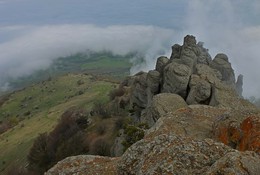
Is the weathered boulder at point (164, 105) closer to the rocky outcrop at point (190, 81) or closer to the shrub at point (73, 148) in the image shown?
the rocky outcrop at point (190, 81)

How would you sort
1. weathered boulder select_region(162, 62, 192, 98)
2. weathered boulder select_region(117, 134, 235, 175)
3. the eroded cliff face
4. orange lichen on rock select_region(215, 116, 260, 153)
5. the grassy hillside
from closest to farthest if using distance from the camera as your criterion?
the eroded cliff face → weathered boulder select_region(117, 134, 235, 175) → orange lichen on rock select_region(215, 116, 260, 153) → weathered boulder select_region(162, 62, 192, 98) → the grassy hillside

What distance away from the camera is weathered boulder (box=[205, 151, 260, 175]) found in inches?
389

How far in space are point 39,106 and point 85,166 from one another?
132 m

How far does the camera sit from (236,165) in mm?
9945

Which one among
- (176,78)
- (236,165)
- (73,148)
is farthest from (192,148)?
(73,148)

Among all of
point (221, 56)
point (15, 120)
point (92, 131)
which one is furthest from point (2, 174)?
point (15, 120)

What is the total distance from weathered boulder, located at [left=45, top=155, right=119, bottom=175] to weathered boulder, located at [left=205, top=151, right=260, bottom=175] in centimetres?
545

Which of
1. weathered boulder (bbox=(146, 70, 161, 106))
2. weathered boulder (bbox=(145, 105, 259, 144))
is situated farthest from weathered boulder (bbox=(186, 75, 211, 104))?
weathered boulder (bbox=(145, 105, 259, 144))

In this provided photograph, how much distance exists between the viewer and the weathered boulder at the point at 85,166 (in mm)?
14844

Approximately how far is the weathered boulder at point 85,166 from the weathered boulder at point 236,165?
17.9 feet

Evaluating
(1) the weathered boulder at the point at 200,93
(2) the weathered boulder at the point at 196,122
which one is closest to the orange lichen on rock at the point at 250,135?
(2) the weathered boulder at the point at 196,122

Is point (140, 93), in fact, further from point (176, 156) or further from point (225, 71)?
point (176, 156)

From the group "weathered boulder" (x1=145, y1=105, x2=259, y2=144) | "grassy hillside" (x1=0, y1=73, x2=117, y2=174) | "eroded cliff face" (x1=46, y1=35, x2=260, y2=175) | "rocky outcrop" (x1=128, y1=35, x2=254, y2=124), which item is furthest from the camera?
"grassy hillside" (x1=0, y1=73, x2=117, y2=174)

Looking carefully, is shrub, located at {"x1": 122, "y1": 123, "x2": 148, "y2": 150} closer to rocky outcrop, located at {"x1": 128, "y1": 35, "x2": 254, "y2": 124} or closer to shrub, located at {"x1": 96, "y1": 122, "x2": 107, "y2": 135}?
rocky outcrop, located at {"x1": 128, "y1": 35, "x2": 254, "y2": 124}
